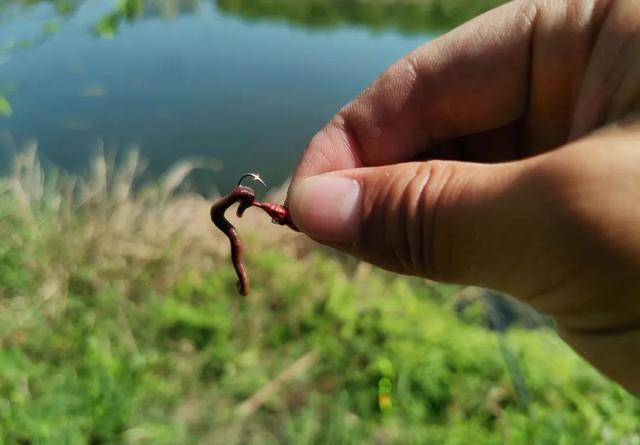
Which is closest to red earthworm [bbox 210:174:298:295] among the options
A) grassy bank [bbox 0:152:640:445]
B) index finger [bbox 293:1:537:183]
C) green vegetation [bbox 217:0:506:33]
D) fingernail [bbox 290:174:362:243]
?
fingernail [bbox 290:174:362:243]

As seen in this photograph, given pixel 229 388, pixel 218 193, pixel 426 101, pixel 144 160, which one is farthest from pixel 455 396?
pixel 144 160

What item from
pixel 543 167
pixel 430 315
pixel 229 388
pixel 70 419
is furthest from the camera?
pixel 430 315

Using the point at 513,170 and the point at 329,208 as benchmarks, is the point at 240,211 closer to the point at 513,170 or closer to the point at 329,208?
the point at 329,208

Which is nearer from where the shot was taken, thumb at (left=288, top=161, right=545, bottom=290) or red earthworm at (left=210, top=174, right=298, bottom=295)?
thumb at (left=288, top=161, right=545, bottom=290)

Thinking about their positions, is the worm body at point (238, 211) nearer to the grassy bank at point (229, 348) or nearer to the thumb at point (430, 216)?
the thumb at point (430, 216)

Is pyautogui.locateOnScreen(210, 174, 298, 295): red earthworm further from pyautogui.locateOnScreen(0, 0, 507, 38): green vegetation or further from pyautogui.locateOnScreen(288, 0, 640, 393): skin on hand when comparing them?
pyautogui.locateOnScreen(0, 0, 507, 38): green vegetation

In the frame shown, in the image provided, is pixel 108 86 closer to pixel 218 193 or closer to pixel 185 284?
pixel 218 193

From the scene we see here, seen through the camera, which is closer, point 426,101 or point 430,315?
point 426,101
